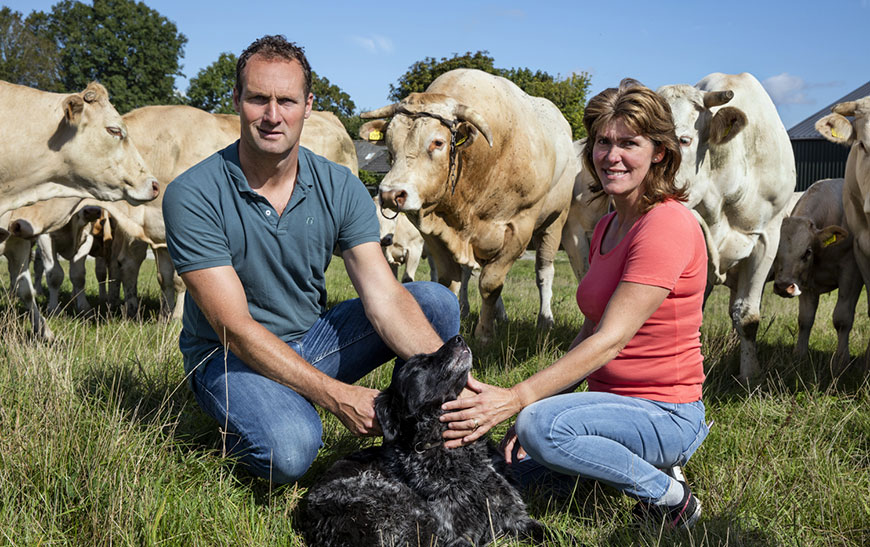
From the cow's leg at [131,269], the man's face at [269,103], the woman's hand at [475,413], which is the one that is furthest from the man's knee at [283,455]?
the cow's leg at [131,269]

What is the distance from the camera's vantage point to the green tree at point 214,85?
59.8 meters

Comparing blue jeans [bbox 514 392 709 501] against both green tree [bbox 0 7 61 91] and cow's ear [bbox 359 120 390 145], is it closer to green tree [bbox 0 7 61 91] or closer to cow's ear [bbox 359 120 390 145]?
cow's ear [bbox 359 120 390 145]

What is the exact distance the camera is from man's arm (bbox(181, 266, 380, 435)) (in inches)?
121

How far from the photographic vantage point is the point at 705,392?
4930 millimetres

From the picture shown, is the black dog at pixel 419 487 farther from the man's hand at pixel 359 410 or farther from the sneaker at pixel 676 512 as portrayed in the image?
the sneaker at pixel 676 512

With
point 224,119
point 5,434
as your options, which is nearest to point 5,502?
point 5,434

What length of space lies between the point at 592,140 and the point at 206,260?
2.00 metres

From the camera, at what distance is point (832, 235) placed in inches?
260

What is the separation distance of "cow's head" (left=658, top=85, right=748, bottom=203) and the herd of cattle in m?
0.01

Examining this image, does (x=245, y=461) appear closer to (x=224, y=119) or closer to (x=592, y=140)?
(x=592, y=140)

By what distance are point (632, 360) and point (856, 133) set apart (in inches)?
161

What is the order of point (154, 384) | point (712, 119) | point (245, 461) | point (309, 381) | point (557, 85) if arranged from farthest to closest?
1. point (557, 85)
2. point (712, 119)
3. point (154, 384)
4. point (245, 461)
5. point (309, 381)

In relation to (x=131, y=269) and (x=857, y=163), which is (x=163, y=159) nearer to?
(x=131, y=269)

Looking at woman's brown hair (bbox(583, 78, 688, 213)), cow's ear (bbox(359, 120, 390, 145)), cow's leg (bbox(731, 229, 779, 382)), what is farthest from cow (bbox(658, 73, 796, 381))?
cow's ear (bbox(359, 120, 390, 145))
